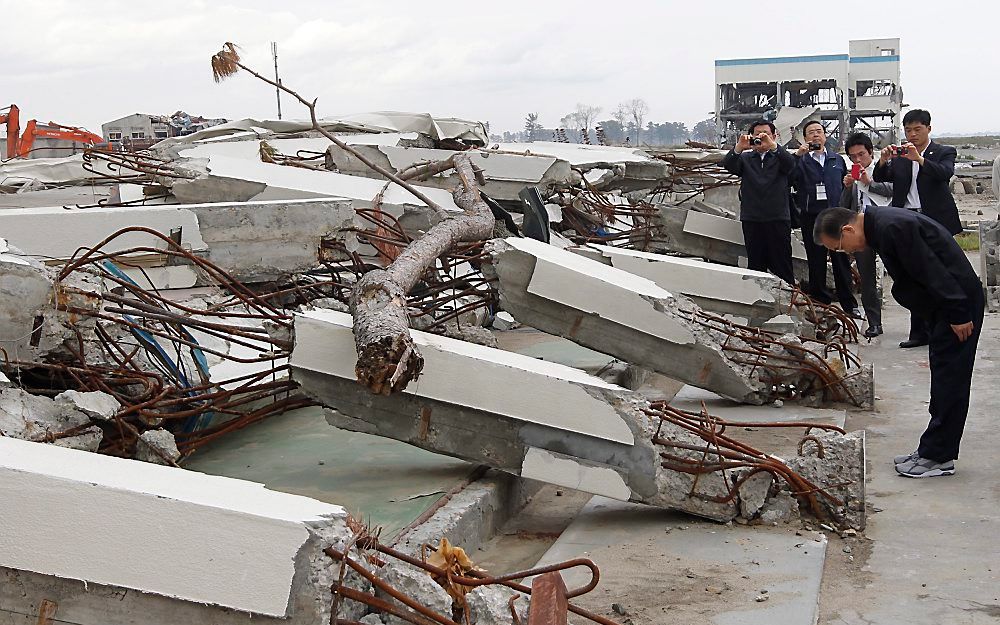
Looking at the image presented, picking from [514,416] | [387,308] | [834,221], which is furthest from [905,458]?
[387,308]

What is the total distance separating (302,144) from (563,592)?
32.5ft

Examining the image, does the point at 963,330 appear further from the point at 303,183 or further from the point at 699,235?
the point at 699,235

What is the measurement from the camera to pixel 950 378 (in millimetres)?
5055

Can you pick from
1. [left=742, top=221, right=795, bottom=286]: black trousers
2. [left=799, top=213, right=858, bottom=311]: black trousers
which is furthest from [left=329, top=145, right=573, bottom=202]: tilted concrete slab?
[left=799, top=213, right=858, bottom=311]: black trousers

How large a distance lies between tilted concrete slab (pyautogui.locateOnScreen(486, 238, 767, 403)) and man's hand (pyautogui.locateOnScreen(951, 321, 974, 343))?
4.78ft

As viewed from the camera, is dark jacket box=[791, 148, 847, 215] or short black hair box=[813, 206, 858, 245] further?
dark jacket box=[791, 148, 847, 215]

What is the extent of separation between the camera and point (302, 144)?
12.2 m

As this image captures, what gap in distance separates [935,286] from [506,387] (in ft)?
7.00

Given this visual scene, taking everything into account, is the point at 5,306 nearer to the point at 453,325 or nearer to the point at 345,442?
the point at 345,442

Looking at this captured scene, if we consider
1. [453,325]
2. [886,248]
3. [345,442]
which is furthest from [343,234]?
[886,248]

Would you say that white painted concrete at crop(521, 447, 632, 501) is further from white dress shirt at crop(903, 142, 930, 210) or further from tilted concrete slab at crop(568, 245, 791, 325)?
white dress shirt at crop(903, 142, 930, 210)

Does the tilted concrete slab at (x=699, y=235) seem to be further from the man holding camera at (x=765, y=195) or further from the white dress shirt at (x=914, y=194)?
the white dress shirt at (x=914, y=194)

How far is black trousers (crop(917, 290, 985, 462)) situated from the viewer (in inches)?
198

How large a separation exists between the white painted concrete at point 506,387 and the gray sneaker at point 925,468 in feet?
5.89
